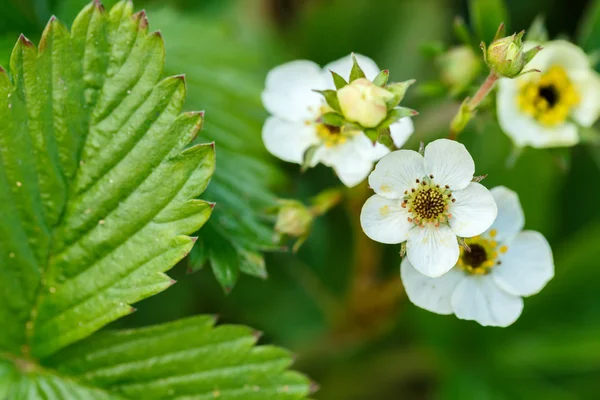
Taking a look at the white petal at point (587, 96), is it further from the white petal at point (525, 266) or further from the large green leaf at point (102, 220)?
the large green leaf at point (102, 220)

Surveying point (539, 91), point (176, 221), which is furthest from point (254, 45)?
point (176, 221)

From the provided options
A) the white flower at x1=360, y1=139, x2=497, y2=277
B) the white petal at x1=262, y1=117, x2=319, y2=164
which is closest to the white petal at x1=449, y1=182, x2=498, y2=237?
the white flower at x1=360, y1=139, x2=497, y2=277

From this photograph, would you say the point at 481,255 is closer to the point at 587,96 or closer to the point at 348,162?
the point at 348,162

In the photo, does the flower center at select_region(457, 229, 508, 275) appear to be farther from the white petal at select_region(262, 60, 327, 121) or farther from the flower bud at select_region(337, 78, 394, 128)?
the white petal at select_region(262, 60, 327, 121)

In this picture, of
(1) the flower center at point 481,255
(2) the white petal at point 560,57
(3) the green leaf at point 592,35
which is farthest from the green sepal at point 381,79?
(3) the green leaf at point 592,35

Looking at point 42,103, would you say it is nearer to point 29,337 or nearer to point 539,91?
point 29,337
